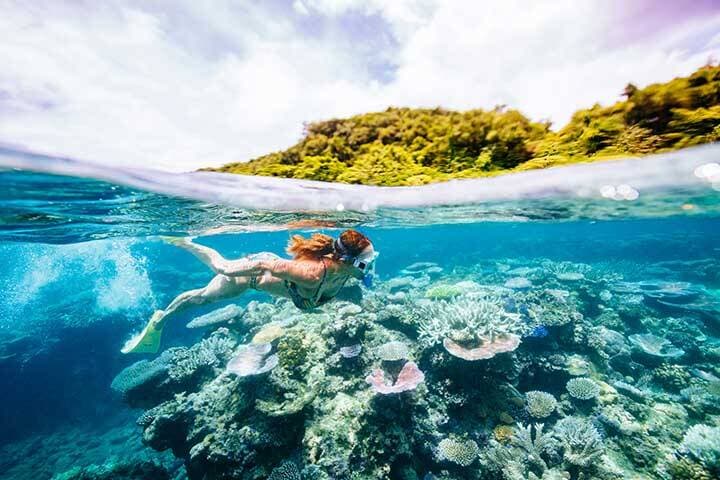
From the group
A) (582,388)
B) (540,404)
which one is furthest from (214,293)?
(582,388)

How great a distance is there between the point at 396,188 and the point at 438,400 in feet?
19.5

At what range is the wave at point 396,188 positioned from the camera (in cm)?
737

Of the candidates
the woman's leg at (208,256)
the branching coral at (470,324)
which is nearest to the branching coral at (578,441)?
the branching coral at (470,324)

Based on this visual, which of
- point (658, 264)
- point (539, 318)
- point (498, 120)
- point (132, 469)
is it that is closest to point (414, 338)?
point (539, 318)

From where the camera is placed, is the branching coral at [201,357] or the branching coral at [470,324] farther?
the branching coral at [201,357]

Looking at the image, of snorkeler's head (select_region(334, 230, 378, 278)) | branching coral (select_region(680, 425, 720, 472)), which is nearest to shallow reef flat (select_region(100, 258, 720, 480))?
branching coral (select_region(680, 425, 720, 472))

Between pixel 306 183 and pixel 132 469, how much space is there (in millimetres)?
8891

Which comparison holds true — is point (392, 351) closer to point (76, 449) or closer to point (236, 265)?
point (236, 265)

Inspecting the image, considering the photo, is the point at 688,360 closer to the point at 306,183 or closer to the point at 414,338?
the point at 414,338

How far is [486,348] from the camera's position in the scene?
7852 mm

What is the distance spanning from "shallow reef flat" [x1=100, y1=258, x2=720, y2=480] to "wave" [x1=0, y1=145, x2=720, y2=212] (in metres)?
3.81

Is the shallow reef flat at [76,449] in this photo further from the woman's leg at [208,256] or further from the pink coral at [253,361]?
the woman's leg at [208,256]

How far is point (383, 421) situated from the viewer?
6.73m

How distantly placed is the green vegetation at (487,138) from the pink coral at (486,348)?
432 centimetres
